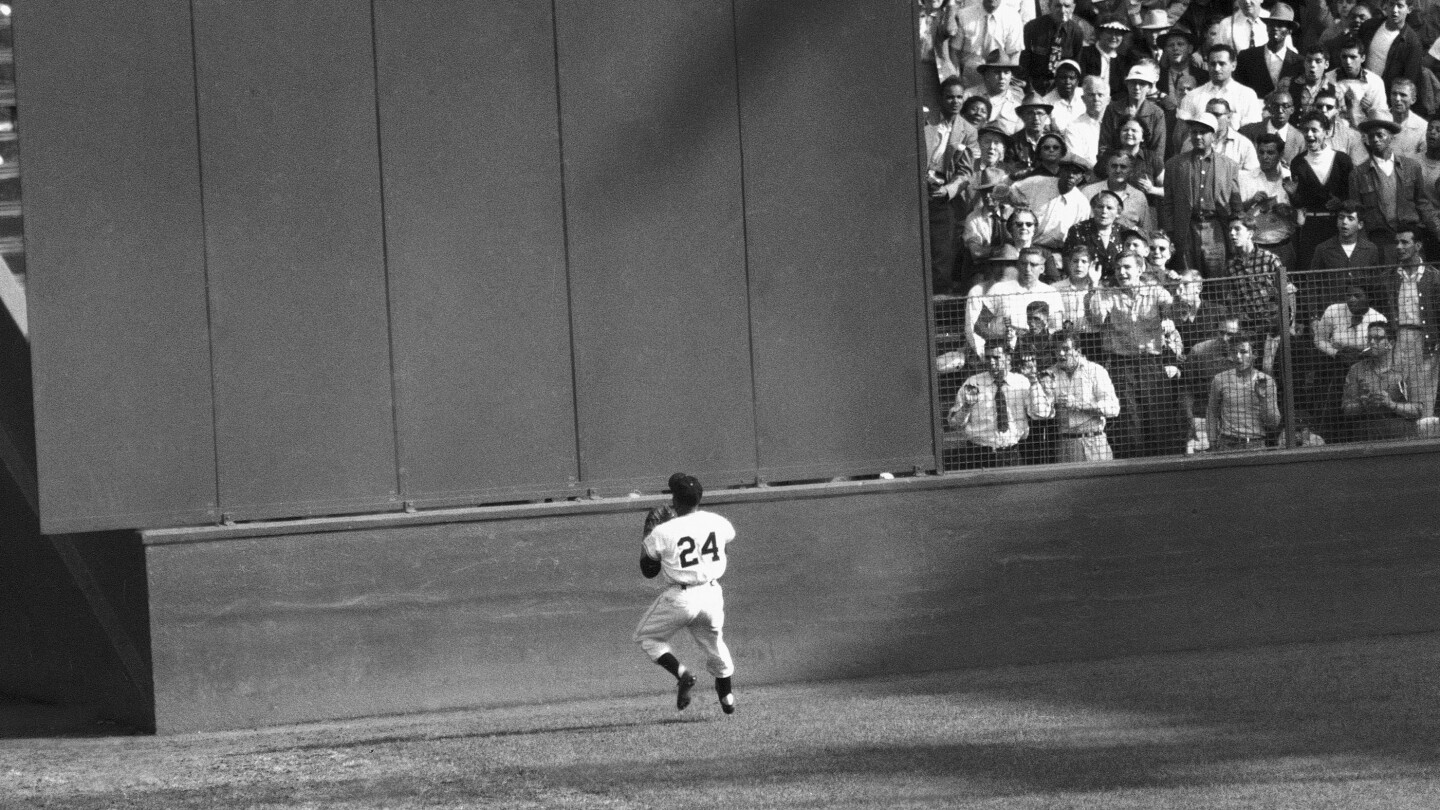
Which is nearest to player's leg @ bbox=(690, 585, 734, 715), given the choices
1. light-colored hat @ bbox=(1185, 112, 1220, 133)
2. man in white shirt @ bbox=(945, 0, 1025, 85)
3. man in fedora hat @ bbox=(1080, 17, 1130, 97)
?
light-colored hat @ bbox=(1185, 112, 1220, 133)

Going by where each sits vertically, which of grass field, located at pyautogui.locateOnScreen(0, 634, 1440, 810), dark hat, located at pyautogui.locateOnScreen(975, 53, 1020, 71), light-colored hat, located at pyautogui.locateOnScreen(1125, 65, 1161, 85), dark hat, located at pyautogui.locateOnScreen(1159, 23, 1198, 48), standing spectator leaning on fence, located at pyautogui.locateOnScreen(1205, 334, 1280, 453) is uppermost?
dark hat, located at pyautogui.locateOnScreen(1159, 23, 1198, 48)

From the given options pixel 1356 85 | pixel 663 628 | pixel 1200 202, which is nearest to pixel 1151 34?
pixel 1356 85

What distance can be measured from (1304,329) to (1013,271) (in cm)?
211

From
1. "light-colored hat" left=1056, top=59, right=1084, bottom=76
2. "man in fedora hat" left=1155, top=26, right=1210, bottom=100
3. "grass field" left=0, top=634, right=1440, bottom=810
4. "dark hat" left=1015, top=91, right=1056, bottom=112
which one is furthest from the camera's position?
"man in fedora hat" left=1155, top=26, right=1210, bottom=100

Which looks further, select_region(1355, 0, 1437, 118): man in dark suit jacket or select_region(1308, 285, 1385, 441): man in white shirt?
select_region(1355, 0, 1437, 118): man in dark suit jacket

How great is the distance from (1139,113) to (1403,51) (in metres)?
3.00

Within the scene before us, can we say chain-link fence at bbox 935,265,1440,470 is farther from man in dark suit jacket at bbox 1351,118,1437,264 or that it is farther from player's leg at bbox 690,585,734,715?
player's leg at bbox 690,585,734,715

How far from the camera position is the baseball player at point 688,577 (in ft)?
35.8

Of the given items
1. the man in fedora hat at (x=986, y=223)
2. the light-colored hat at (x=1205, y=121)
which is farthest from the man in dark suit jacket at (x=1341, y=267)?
the man in fedora hat at (x=986, y=223)

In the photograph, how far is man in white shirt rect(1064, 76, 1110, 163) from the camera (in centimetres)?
1582

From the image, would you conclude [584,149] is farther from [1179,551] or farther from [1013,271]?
[1179,551]

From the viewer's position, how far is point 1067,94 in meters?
16.2

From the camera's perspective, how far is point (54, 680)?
14.0m

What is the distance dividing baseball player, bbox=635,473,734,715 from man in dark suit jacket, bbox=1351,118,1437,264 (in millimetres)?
6736
